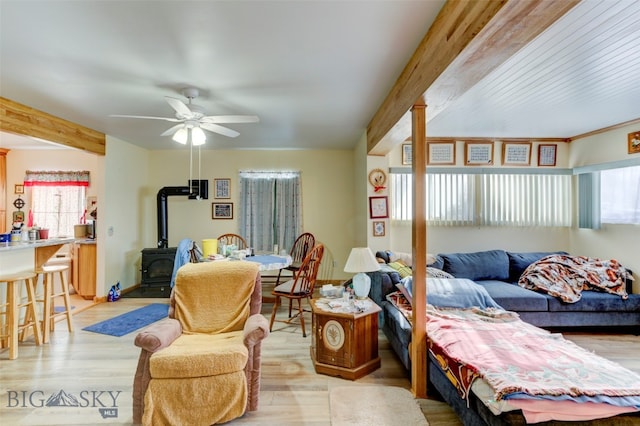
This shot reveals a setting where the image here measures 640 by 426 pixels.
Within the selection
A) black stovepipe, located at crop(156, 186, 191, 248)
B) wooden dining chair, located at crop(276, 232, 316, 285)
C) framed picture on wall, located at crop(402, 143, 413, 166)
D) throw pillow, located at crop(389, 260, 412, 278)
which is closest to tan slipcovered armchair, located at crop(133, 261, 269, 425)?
throw pillow, located at crop(389, 260, 412, 278)

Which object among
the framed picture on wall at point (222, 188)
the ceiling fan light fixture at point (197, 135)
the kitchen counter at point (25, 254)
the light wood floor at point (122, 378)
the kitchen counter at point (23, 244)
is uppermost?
the ceiling fan light fixture at point (197, 135)

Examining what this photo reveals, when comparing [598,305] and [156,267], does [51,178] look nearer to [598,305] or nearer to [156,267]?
[156,267]

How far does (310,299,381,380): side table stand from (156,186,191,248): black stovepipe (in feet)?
13.2

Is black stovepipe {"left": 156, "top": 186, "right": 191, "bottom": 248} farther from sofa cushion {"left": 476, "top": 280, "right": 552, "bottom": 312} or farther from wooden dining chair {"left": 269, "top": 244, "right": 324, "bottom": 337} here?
sofa cushion {"left": 476, "top": 280, "right": 552, "bottom": 312}

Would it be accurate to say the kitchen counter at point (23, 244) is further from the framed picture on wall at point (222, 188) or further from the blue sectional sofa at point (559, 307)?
the blue sectional sofa at point (559, 307)

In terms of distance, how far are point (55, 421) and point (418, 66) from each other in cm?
351

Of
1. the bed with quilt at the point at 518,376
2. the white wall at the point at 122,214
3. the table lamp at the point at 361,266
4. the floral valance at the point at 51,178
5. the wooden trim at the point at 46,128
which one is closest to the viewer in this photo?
the bed with quilt at the point at 518,376

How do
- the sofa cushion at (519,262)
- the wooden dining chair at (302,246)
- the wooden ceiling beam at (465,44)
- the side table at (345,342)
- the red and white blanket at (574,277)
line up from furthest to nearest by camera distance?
the wooden dining chair at (302,246)
the sofa cushion at (519,262)
the red and white blanket at (574,277)
the side table at (345,342)
the wooden ceiling beam at (465,44)

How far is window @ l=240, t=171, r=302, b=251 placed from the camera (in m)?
5.90

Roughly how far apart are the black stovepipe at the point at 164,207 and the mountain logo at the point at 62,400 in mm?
3410

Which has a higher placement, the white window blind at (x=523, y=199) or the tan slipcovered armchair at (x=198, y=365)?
the white window blind at (x=523, y=199)

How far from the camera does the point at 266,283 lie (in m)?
5.86

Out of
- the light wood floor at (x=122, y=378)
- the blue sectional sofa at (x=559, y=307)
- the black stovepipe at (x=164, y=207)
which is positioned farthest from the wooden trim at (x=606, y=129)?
the black stovepipe at (x=164, y=207)

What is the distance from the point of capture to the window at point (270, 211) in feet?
19.4
